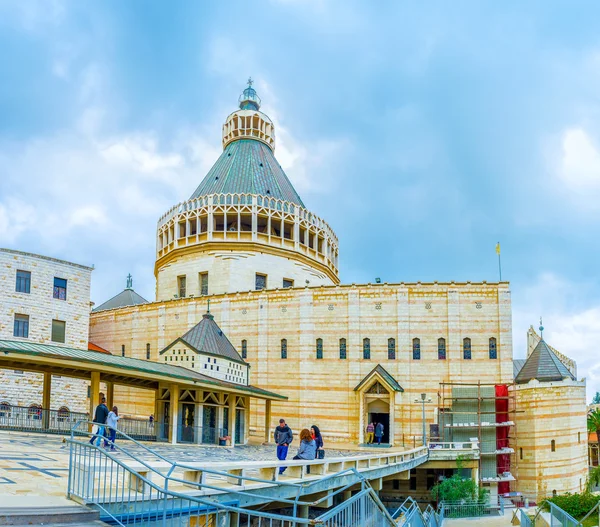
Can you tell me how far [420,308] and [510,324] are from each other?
5647 mm

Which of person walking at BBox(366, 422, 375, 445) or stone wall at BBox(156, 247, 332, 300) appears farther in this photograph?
stone wall at BBox(156, 247, 332, 300)

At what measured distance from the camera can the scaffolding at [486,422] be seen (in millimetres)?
40844

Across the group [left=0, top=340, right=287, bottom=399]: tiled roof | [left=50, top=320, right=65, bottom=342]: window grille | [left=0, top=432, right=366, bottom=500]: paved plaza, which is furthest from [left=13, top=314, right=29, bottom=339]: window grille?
[left=0, top=432, right=366, bottom=500]: paved plaza

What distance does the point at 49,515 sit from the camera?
10.3m

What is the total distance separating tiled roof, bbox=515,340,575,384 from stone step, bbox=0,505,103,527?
38122 mm

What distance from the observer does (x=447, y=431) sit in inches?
1654

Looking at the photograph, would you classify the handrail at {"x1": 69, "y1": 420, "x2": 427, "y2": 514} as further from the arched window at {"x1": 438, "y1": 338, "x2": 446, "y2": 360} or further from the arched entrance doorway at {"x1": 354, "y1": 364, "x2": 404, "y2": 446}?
the arched window at {"x1": 438, "y1": 338, "x2": 446, "y2": 360}

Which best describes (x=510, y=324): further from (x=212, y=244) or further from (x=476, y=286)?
(x=212, y=244)

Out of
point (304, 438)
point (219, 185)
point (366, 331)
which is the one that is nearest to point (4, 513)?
point (304, 438)

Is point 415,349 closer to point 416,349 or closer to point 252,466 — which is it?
point 416,349

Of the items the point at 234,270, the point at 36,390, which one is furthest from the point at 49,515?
the point at 234,270

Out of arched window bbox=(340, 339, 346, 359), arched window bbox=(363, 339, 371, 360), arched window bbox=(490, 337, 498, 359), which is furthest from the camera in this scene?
arched window bbox=(340, 339, 346, 359)

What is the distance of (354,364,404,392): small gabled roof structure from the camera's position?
42.2 meters

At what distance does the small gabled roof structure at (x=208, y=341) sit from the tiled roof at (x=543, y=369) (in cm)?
1926
